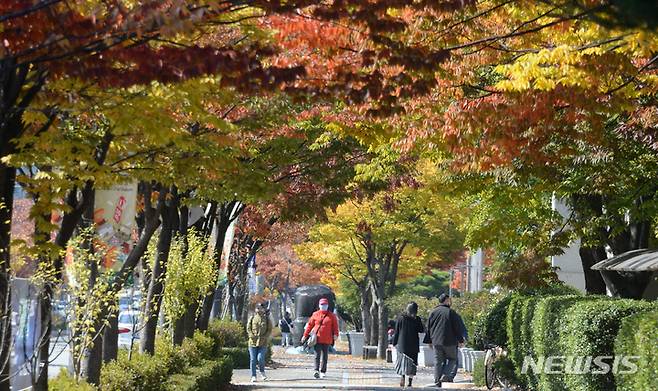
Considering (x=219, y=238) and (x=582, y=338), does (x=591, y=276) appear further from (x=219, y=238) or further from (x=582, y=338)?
Result: (x=582, y=338)

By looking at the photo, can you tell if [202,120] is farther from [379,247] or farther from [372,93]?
[379,247]

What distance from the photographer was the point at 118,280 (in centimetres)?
1328

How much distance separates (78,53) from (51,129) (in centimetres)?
182

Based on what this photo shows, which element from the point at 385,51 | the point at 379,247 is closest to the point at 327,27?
the point at 385,51

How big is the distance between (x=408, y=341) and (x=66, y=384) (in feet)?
33.6

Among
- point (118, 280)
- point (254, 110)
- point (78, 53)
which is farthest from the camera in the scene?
point (254, 110)

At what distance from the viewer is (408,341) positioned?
20672 mm

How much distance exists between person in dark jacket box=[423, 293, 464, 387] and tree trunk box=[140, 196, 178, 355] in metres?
5.70

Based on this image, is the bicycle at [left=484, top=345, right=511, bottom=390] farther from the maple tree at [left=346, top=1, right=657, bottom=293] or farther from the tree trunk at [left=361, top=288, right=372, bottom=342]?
the tree trunk at [left=361, top=288, right=372, bottom=342]

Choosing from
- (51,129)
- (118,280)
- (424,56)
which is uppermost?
(424,56)

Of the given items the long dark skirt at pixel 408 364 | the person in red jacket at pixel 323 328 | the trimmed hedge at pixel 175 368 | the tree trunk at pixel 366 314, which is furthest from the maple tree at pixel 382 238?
the trimmed hedge at pixel 175 368

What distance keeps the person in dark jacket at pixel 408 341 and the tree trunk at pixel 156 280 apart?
201 inches

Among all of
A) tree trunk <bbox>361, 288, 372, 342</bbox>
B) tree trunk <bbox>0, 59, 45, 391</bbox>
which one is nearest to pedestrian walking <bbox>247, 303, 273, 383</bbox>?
tree trunk <bbox>0, 59, 45, 391</bbox>

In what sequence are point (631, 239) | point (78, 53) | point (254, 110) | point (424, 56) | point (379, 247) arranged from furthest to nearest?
point (379, 247)
point (631, 239)
point (254, 110)
point (424, 56)
point (78, 53)
